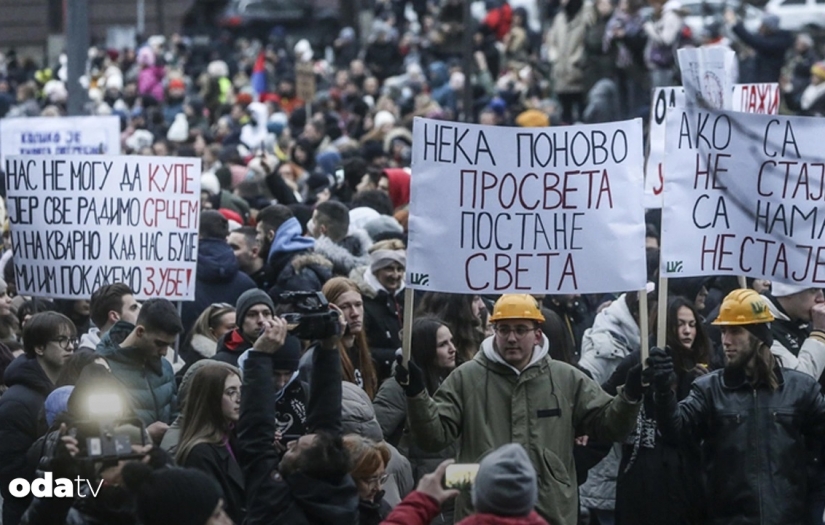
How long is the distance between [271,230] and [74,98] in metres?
6.44

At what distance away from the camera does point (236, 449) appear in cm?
680

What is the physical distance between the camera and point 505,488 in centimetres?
549

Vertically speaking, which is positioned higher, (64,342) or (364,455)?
(64,342)

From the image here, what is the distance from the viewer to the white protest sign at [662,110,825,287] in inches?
306

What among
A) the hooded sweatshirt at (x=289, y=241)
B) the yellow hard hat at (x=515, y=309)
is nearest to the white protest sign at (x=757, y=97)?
the hooded sweatshirt at (x=289, y=241)

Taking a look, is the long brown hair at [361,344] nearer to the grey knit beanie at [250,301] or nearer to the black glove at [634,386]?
the grey knit beanie at [250,301]

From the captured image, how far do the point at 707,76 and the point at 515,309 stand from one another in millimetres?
1963

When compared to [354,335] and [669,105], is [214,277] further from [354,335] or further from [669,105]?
[669,105]

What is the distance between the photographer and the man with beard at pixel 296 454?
6316 mm

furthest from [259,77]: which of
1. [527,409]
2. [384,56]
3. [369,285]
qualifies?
[527,409]

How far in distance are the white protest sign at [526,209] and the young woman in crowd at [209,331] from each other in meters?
Answer: 1.94

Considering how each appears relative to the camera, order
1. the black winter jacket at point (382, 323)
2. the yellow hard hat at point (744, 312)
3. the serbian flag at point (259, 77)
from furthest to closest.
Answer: the serbian flag at point (259, 77)
the black winter jacket at point (382, 323)
the yellow hard hat at point (744, 312)

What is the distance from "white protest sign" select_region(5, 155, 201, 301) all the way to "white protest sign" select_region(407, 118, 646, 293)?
2483mm

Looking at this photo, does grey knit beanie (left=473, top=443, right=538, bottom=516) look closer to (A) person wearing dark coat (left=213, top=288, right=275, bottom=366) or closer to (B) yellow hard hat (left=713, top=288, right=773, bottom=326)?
(B) yellow hard hat (left=713, top=288, right=773, bottom=326)
